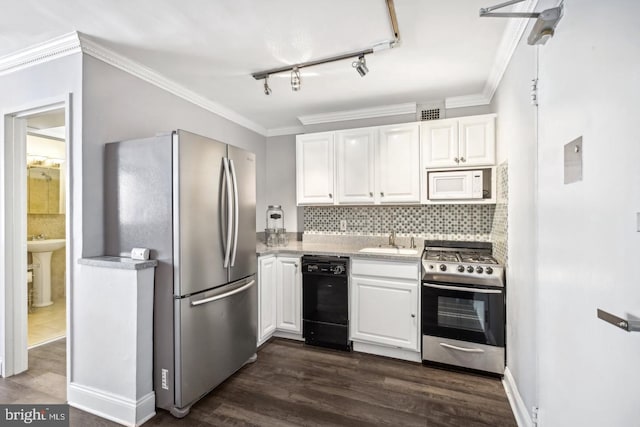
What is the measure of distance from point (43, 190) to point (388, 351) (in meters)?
Result: 4.99

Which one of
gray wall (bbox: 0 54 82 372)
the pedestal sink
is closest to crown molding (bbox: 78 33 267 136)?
gray wall (bbox: 0 54 82 372)

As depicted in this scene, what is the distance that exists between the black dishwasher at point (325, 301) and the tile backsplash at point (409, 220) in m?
0.81

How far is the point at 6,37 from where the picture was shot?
6.59 feet

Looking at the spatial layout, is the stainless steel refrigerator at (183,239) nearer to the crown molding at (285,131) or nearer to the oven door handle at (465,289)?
the oven door handle at (465,289)

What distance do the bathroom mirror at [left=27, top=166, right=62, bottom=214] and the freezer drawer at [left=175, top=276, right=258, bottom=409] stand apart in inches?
144

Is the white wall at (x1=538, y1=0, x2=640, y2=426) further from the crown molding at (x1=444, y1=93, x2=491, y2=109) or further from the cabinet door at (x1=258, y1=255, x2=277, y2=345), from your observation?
the cabinet door at (x1=258, y1=255, x2=277, y2=345)

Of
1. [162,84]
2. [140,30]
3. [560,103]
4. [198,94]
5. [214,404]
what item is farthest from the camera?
[198,94]

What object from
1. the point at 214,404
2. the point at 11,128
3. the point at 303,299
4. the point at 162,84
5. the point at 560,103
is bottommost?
the point at 214,404

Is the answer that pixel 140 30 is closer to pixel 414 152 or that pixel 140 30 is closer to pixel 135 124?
pixel 135 124

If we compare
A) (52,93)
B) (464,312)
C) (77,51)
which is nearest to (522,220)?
(464,312)

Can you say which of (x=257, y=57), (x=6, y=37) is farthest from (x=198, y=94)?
(x=6, y=37)

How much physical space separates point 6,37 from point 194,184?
1590 millimetres

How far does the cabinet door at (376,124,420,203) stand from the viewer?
3084mm

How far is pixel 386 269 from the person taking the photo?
2.79 m
